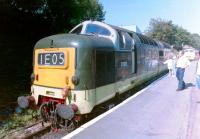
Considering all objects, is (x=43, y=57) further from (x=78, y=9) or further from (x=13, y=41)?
(x=78, y=9)

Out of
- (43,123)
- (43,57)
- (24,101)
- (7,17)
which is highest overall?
(7,17)

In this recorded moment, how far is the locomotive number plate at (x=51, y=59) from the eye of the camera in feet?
31.4

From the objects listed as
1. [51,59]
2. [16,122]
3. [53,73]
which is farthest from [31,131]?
[51,59]

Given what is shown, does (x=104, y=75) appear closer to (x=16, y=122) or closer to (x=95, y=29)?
(x=95, y=29)

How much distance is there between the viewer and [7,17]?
68.5ft

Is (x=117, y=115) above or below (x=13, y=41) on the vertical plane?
below

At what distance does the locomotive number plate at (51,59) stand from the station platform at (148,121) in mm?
1886

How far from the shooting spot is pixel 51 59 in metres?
9.89

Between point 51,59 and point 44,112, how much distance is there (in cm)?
155

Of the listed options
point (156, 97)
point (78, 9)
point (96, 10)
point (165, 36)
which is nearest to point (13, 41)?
point (78, 9)

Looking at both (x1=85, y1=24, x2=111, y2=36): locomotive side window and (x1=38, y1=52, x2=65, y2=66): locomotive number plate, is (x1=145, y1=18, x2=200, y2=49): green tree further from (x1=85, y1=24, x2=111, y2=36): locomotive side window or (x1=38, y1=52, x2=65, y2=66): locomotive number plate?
(x1=38, y1=52, x2=65, y2=66): locomotive number plate

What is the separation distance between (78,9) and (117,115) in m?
16.8

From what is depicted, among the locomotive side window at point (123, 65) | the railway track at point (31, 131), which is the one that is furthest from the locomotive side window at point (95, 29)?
the railway track at point (31, 131)

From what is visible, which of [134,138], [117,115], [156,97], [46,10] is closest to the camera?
[134,138]
